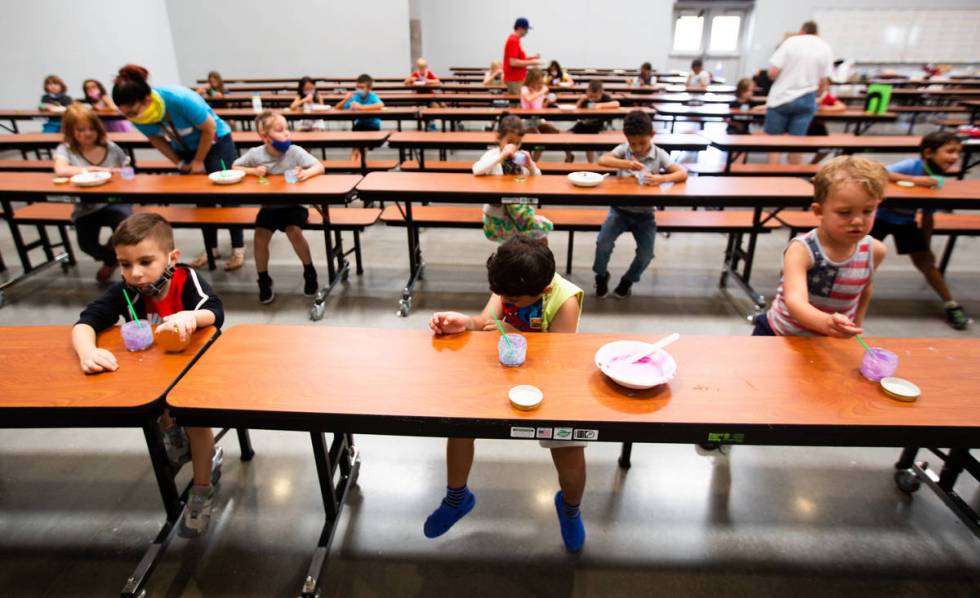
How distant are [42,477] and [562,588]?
6.78ft

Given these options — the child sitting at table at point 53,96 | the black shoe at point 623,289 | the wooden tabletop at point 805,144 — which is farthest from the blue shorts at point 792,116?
the child sitting at table at point 53,96

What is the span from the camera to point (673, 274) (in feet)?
13.5

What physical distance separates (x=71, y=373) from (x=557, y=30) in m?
14.3

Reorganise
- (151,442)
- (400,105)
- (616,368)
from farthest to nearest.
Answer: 1. (400,105)
2. (151,442)
3. (616,368)

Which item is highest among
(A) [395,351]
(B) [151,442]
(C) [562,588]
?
(A) [395,351]

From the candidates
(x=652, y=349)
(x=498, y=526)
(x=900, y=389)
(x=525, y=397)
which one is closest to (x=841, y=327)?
(x=900, y=389)

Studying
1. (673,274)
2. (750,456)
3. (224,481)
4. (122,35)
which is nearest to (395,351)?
(224,481)

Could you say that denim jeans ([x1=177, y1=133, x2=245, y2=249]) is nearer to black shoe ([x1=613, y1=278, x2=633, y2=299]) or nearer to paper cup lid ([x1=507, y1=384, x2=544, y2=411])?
black shoe ([x1=613, y1=278, x2=633, y2=299])

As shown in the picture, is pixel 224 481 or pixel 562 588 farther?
pixel 224 481

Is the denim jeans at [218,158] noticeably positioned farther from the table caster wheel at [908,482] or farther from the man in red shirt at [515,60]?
the man in red shirt at [515,60]

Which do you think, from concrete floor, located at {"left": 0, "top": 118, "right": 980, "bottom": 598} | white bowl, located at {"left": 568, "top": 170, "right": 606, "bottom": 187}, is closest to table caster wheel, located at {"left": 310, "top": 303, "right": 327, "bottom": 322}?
concrete floor, located at {"left": 0, "top": 118, "right": 980, "bottom": 598}

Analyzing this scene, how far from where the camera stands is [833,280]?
1862mm

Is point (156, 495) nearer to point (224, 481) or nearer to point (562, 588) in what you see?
point (224, 481)

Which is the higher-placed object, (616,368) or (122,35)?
(122,35)
